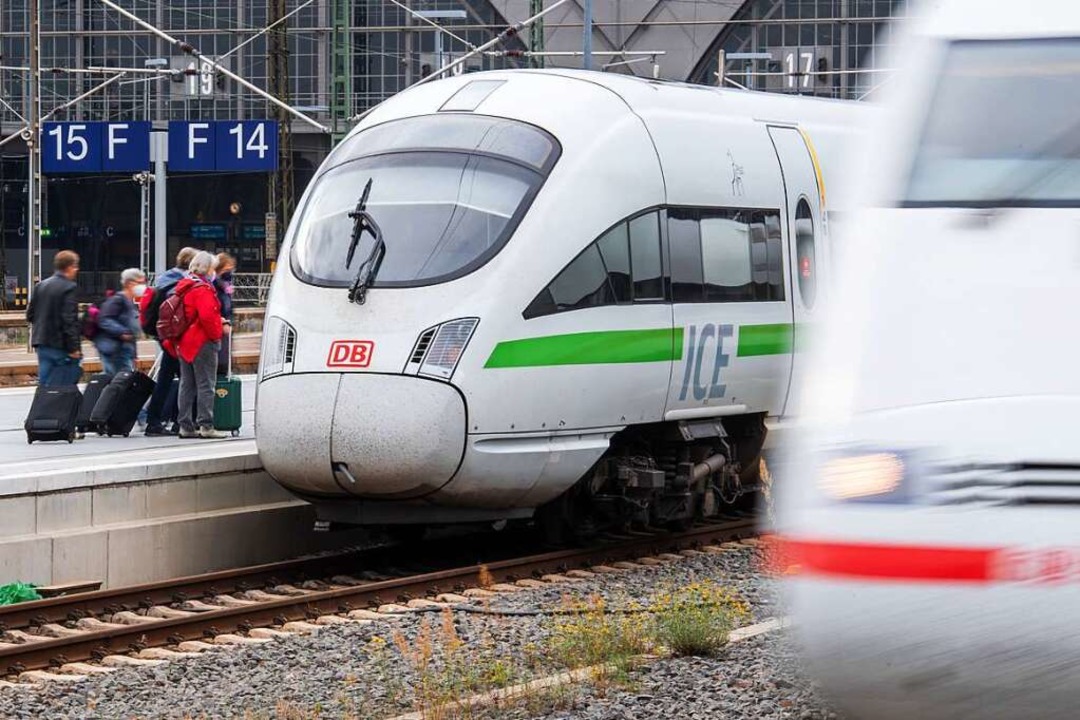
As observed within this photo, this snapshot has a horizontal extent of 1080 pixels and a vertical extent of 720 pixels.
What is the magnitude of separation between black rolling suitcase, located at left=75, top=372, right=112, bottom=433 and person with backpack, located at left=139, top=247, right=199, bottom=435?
425 mm

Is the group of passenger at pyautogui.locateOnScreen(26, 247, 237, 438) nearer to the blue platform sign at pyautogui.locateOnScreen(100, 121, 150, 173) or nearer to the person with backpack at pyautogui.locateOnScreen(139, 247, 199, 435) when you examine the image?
the person with backpack at pyautogui.locateOnScreen(139, 247, 199, 435)

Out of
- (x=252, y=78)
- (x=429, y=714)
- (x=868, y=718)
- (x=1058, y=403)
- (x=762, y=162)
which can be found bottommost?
(x=429, y=714)

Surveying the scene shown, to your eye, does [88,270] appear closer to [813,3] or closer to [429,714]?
[813,3]

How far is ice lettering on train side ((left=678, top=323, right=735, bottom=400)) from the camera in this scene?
1213 cm

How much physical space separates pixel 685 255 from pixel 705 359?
715 mm

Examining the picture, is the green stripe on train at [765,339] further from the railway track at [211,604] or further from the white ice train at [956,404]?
the white ice train at [956,404]

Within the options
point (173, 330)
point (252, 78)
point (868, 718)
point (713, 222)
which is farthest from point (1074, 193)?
point (252, 78)

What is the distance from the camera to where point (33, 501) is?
37.0 feet

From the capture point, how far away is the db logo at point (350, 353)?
10.7 metres

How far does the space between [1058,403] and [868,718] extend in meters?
0.89

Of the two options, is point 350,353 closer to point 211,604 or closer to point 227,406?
point 211,604

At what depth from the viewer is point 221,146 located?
25453 millimetres

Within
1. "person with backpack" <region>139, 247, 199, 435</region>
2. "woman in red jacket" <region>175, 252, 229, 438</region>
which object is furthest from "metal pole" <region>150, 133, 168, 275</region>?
"woman in red jacket" <region>175, 252, 229, 438</region>

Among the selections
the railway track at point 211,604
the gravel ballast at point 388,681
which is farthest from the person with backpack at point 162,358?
the gravel ballast at point 388,681
